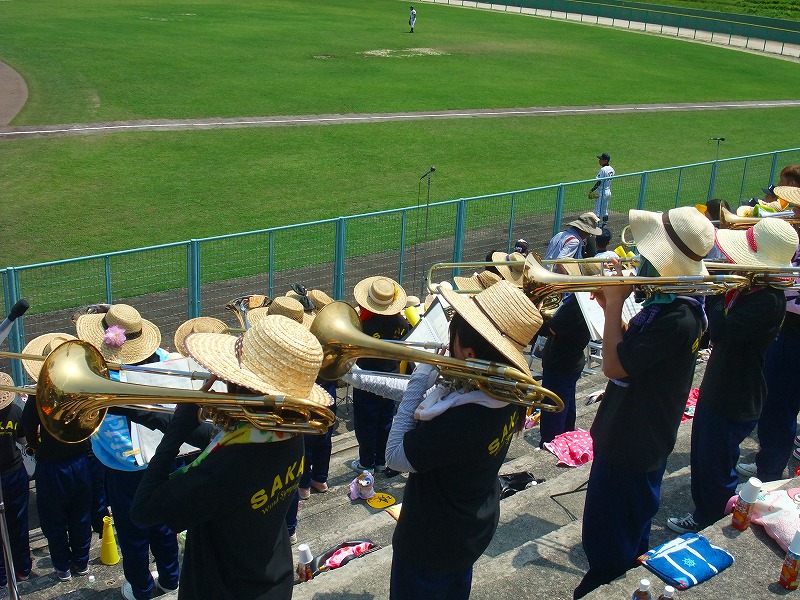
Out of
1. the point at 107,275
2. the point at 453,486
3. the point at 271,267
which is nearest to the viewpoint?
the point at 453,486

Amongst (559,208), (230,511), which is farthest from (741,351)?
(559,208)

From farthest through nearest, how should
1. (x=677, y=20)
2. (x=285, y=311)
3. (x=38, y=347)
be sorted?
1. (x=677, y=20)
2. (x=285, y=311)
3. (x=38, y=347)

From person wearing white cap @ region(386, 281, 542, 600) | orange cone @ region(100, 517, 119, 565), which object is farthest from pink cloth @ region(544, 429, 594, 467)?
orange cone @ region(100, 517, 119, 565)

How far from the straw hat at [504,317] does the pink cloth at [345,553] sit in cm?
199

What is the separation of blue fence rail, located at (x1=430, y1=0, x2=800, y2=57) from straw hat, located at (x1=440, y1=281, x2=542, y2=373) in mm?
46465

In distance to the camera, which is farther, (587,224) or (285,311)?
(587,224)

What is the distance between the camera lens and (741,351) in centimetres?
486

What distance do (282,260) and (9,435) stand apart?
499 centimetres

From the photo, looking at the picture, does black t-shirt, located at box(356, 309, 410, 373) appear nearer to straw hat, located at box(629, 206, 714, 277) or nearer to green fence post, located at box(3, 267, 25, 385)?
straw hat, located at box(629, 206, 714, 277)

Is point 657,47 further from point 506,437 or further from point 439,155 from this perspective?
point 506,437

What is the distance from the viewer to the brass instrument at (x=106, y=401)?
9.36 feet

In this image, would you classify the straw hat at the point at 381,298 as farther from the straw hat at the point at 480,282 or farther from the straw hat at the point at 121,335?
the straw hat at the point at 121,335

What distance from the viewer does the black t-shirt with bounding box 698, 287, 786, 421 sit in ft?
15.2

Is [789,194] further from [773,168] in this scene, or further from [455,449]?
[773,168]
